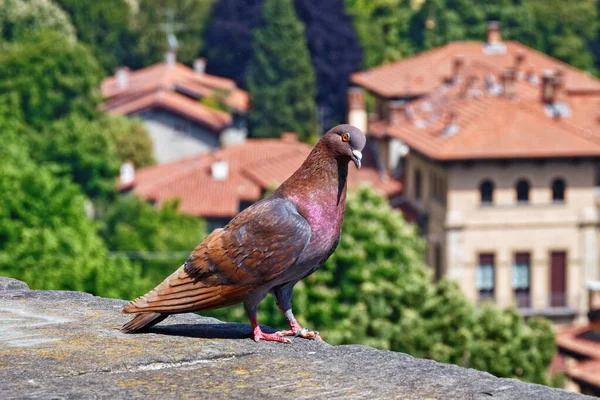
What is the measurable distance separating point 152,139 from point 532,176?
35.2 m

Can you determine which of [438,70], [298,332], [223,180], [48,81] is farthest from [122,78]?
[298,332]

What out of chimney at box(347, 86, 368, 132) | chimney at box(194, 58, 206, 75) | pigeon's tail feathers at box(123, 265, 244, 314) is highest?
chimney at box(194, 58, 206, 75)

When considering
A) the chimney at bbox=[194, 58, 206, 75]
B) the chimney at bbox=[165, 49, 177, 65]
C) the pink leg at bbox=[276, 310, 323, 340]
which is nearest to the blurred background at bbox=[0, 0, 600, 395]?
the chimney at bbox=[165, 49, 177, 65]

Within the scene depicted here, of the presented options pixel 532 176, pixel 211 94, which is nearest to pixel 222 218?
pixel 532 176

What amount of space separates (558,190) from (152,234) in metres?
14.8

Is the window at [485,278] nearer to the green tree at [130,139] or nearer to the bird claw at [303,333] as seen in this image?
the green tree at [130,139]

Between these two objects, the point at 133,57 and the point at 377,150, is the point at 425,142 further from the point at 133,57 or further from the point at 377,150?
the point at 133,57

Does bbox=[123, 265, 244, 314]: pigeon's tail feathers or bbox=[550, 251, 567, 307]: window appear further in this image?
bbox=[550, 251, 567, 307]: window

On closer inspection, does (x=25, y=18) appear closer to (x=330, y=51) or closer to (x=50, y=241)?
(x=330, y=51)

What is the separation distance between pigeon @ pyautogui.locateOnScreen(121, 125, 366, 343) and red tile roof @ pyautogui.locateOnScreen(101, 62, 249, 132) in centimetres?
9186

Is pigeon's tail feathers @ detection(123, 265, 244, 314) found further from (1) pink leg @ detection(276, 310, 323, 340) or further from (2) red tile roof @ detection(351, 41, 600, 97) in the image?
(2) red tile roof @ detection(351, 41, 600, 97)

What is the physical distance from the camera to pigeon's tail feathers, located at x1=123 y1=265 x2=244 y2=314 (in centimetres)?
1004

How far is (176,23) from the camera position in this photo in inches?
4882

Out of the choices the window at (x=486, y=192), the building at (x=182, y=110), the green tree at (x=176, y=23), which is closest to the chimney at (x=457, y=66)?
the building at (x=182, y=110)
